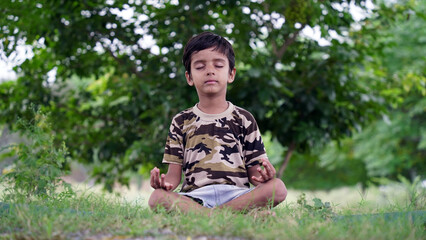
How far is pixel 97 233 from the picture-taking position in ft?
7.75

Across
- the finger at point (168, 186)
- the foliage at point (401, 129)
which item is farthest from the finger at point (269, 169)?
the foliage at point (401, 129)

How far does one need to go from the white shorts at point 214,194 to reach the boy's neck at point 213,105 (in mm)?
553

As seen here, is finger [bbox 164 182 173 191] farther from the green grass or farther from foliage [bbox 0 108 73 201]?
foliage [bbox 0 108 73 201]

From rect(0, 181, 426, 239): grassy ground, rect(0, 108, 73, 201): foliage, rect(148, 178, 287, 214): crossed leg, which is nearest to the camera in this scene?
rect(0, 181, 426, 239): grassy ground

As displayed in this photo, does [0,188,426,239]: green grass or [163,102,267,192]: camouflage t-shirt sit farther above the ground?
[163,102,267,192]: camouflage t-shirt

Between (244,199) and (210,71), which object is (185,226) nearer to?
(244,199)

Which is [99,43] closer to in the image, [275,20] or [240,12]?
[240,12]

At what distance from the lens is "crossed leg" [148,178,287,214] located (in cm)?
299

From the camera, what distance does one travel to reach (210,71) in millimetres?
3232

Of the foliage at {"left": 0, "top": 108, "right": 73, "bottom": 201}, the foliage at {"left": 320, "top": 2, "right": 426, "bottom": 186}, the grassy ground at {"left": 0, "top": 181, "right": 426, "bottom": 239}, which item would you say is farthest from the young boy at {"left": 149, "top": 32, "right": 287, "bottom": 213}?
the foliage at {"left": 320, "top": 2, "right": 426, "bottom": 186}

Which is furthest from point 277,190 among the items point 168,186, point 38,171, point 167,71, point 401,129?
point 401,129

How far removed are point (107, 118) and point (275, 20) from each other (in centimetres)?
251

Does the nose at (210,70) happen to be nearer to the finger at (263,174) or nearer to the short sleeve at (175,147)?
the short sleeve at (175,147)

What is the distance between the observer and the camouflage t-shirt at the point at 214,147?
321cm
